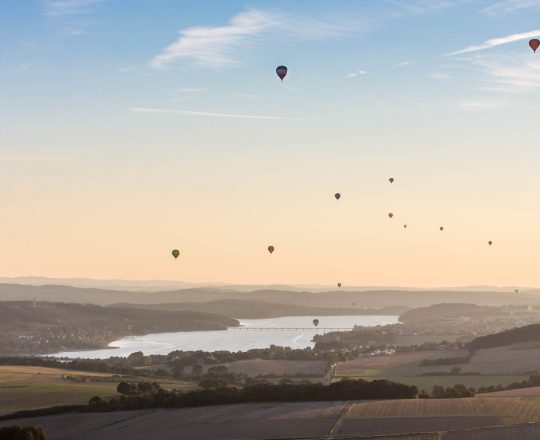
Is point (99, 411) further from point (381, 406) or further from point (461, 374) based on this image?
point (461, 374)

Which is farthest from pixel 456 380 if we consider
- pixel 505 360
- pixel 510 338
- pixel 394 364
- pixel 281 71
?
pixel 510 338

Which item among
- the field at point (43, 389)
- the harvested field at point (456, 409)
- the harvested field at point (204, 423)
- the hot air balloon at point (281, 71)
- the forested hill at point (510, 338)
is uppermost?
the hot air balloon at point (281, 71)

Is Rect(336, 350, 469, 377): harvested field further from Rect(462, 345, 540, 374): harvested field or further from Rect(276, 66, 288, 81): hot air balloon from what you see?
Rect(276, 66, 288, 81): hot air balloon

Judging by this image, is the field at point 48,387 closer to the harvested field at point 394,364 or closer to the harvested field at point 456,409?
the harvested field at point 394,364

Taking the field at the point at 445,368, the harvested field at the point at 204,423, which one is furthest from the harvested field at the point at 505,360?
the harvested field at the point at 204,423

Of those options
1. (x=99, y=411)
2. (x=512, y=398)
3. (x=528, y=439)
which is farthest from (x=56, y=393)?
(x=528, y=439)
